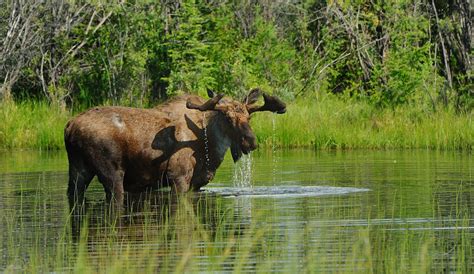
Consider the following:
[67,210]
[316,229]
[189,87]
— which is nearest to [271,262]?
[316,229]

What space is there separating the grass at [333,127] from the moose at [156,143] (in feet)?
23.9

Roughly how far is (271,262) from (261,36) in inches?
714

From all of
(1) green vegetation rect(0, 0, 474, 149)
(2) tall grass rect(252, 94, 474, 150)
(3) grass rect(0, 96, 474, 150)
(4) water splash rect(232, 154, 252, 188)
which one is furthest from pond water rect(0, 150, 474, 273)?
(1) green vegetation rect(0, 0, 474, 149)

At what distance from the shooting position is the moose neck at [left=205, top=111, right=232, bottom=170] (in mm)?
14547

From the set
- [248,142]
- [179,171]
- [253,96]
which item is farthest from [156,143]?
[253,96]

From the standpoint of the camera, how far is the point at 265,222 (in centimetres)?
1128

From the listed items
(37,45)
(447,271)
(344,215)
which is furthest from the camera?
(37,45)

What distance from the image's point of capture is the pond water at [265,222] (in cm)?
870

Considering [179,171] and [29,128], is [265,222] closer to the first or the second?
[179,171]

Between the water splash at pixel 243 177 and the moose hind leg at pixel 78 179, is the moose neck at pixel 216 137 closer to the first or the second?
the water splash at pixel 243 177

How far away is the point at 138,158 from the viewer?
14.0 m

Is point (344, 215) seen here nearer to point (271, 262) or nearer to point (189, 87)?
point (271, 262)

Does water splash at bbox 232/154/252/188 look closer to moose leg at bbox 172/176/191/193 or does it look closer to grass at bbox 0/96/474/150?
moose leg at bbox 172/176/191/193

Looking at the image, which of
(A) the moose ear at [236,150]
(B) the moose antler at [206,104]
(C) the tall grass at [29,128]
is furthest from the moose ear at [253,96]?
(C) the tall grass at [29,128]
